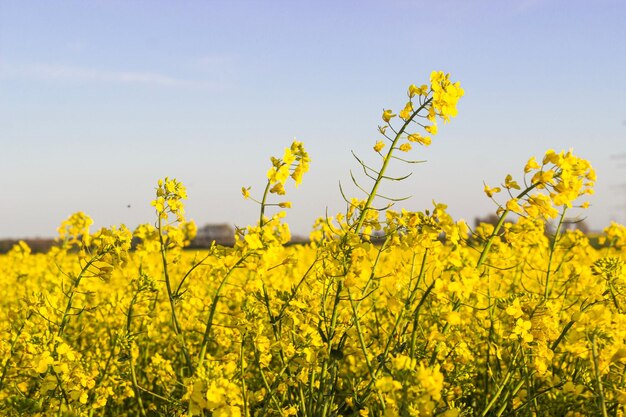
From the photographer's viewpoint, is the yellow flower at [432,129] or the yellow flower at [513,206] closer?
the yellow flower at [513,206]

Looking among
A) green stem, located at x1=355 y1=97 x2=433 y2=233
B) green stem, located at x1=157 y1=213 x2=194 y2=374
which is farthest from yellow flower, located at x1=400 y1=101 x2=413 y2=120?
green stem, located at x1=157 y1=213 x2=194 y2=374

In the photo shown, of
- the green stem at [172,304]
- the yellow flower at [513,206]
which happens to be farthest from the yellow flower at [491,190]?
the green stem at [172,304]

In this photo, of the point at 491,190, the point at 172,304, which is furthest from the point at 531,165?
the point at 172,304

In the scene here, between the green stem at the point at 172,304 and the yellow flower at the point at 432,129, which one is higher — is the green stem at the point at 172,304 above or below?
below

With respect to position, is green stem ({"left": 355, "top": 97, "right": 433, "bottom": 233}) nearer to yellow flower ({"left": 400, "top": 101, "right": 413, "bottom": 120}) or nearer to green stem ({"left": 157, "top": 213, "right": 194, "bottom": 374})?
yellow flower ({"left": 400, "top": 101, "right": 413, "bottom": 120})

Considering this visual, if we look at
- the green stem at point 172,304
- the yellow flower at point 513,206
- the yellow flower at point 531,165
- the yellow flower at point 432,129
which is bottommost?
the green stem at point 172,304

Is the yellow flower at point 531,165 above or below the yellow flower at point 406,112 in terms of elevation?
below

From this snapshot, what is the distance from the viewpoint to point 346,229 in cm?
270

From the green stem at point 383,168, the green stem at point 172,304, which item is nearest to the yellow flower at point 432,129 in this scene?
the green stem at point 383,168

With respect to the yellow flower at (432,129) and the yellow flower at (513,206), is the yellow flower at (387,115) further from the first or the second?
the yellow flower at (513,206)

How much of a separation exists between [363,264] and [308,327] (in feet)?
1.24

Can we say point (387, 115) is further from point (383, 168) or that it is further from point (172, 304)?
point (172, 304)

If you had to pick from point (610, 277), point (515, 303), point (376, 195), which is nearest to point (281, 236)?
point (376, 195)

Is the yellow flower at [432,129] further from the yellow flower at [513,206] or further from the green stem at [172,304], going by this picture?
the green stem at [172,304]
